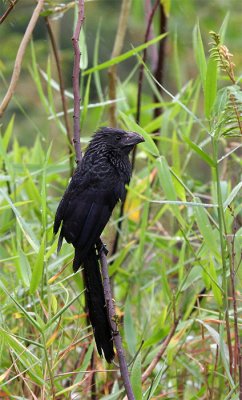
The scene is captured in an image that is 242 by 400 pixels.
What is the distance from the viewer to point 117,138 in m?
3.07

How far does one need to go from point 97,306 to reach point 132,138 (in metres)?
0.69

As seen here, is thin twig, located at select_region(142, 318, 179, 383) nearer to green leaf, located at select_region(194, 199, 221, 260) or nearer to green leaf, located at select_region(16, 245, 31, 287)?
green leaf, located at select_region(194, 199, 221, 260)

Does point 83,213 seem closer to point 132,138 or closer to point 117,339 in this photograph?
point 132,138

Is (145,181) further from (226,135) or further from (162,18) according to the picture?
(226,135)

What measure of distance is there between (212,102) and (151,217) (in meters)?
1.51

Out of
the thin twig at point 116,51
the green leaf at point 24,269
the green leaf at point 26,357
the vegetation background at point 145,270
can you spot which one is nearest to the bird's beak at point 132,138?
the vegetation background at point 145,270

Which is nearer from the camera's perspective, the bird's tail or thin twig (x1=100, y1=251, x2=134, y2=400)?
thin twig (x1=100, y1=251, x2=134, y2=400)

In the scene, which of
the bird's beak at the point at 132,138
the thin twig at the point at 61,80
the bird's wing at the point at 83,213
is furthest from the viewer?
the thin twig at the point at 61,80

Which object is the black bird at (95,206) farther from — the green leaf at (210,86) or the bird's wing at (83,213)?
the green leaf at (210,86)

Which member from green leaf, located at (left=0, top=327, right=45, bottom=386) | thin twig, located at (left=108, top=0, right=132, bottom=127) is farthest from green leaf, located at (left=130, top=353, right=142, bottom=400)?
thin twig, located at (left=108, top=0, right=132, bottom=127)

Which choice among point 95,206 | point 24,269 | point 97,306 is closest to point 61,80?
point 95,206

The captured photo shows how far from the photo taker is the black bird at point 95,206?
2648 millimetres

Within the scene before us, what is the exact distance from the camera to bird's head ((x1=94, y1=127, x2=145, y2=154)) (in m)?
3.00

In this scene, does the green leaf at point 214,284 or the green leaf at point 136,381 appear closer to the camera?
the green leaf at point 136,381
